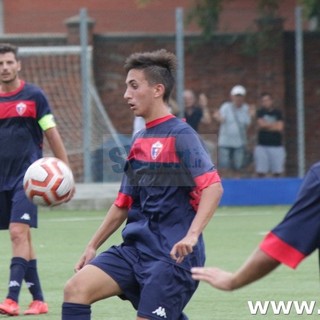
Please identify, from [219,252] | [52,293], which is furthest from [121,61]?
[52,293]

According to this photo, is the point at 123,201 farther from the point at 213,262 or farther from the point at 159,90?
the point at 213,262

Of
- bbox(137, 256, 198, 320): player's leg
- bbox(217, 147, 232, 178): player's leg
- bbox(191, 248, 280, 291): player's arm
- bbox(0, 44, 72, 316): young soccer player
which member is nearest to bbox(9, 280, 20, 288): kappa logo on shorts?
bbox(0, 44, 72, 316): young soccer player

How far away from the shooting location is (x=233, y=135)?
19281 mm

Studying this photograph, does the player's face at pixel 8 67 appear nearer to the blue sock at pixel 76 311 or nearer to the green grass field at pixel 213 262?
the green grass field at pixel 213 262

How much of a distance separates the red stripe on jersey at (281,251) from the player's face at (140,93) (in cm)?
221

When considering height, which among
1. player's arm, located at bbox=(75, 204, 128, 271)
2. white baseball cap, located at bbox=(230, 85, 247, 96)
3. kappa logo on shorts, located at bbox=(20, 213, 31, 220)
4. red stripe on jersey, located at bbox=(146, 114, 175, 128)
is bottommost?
kappa logo on shorts, located at bbox=(20, 213, 31, 220)

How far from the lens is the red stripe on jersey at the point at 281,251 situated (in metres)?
4.57

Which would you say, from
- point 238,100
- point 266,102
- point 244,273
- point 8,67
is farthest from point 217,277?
point 266,102

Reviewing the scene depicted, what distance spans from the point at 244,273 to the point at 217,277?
14cm

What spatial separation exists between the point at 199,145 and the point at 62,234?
8407 millimetres

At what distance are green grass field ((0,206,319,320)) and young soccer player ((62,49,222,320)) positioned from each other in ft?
7.18

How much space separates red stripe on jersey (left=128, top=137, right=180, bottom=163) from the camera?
259 inches

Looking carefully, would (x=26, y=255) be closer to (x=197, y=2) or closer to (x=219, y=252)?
(x=219, y=252)

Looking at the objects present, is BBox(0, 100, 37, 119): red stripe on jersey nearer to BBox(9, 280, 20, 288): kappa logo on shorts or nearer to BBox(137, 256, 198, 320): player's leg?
BBox(9, 280, 20, 288): kappa logo on shorts
